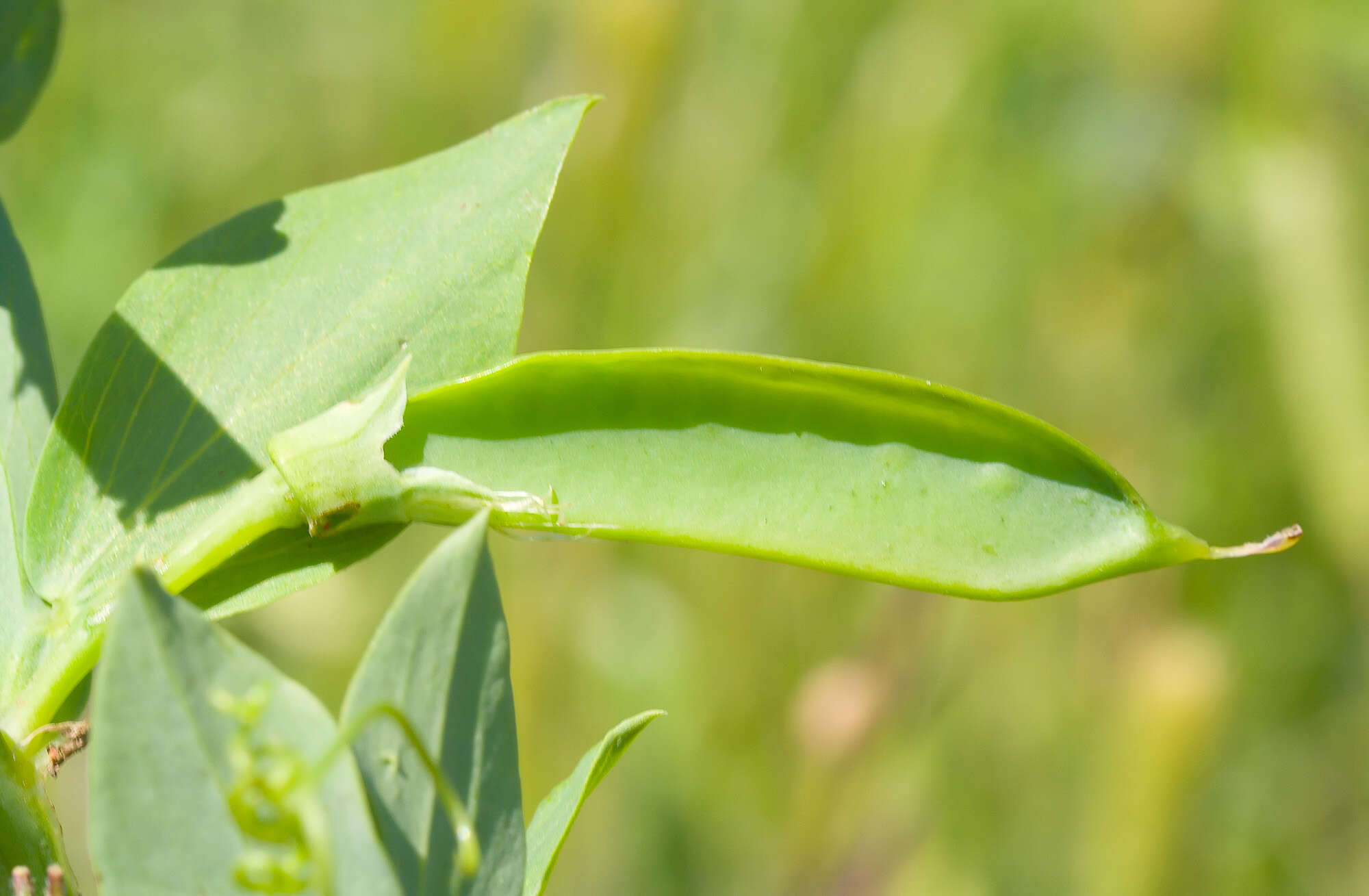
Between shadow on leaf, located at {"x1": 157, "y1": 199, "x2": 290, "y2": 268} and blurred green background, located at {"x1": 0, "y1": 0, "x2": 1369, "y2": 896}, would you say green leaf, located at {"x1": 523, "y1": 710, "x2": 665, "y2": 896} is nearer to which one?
shadow on leaf, located at {"x1": 157, "y1": 199, "x2": 290, "y2": 268}

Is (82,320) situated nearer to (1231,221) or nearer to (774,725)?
(774,725)

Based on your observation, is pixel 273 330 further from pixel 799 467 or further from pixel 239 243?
pixel 799 467

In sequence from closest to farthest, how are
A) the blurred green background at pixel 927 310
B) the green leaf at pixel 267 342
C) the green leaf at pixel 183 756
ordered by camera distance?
the green leaf at pixel 183 756, the green leaf at pixel 267 342, the blurred green background at pixel 927 310

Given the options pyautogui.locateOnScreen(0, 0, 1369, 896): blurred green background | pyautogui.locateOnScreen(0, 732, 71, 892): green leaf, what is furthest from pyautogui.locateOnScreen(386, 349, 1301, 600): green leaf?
pyautogui.locateOnScreen(0, 0, 1369, 896): blurred green background

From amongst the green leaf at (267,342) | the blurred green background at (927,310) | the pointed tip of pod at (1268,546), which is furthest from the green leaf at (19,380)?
the blurred green background at (927,310)

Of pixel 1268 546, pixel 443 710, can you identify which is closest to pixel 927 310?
pixel 1268 546

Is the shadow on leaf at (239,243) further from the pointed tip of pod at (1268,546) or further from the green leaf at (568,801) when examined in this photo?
the pointed tip of pod at (1268,546)

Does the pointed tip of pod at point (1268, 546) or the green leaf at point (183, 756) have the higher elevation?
the pointed tip of pod at point (1268, 546)
